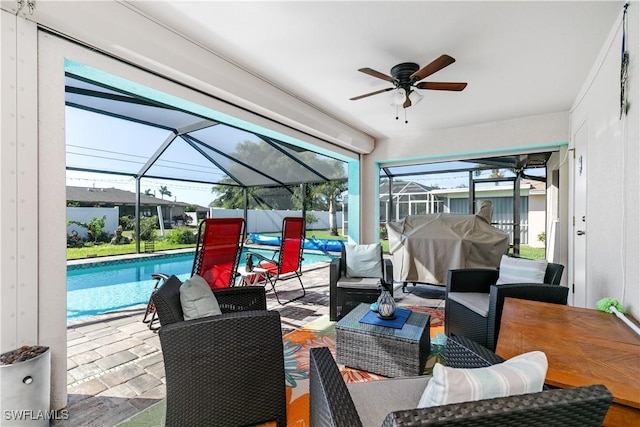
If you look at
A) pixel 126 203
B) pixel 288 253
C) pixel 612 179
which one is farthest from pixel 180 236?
pixel 612 179

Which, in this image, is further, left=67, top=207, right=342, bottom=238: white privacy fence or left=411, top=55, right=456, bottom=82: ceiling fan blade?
left=67, top=207, right=342, bottom=238: white privacy fence

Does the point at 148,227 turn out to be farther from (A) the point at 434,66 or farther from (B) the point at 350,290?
(A) the point at 434,66

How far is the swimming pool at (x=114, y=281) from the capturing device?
4.66 meters

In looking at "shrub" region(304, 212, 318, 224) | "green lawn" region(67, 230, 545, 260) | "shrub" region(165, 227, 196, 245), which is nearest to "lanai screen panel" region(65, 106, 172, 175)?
"green lawn" region(67, 230, 545, 260)

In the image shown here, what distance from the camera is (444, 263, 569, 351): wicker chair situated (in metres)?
2.31

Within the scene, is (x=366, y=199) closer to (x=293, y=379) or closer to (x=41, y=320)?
(x=293, y=379)

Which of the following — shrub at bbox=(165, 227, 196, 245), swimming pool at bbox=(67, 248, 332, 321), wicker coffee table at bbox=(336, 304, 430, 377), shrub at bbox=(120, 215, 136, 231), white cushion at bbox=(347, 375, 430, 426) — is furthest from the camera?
shrub at bbox=(165, 227, 196, 245)

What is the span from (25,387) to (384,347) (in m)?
2.20

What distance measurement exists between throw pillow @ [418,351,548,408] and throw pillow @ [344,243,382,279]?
9.36ft

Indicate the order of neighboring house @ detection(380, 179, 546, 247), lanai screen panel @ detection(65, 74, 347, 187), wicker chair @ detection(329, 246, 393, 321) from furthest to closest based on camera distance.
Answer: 1. neighboring house @ detection(380, 179, 546, 247)
2. lanai screen panel @ detection(65, 74, 347, 187)
3. wicker chair @ detection(329, 246, 393, 321)

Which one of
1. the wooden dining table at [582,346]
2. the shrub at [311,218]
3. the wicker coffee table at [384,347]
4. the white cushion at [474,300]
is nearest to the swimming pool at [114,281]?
the shrub at [311,218]

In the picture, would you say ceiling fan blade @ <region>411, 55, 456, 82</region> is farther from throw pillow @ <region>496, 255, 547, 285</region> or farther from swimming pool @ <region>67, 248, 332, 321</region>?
swimming pool @ <region>67, 248, 332, 321</region>

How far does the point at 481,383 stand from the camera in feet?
2.74

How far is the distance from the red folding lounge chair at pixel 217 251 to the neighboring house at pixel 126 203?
826 cm
